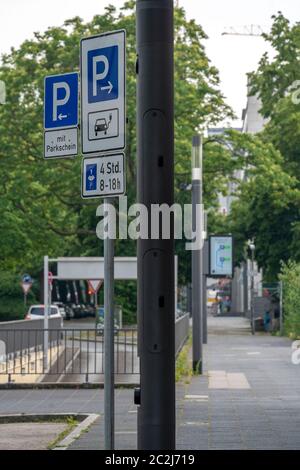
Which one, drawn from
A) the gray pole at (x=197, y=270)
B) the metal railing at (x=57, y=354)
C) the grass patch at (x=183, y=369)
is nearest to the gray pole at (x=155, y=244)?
the metal railing at (x=57, y=354)

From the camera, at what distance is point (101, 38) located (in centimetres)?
881

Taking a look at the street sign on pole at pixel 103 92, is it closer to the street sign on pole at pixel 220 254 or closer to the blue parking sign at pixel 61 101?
the blue parking sign at pixel 61 101

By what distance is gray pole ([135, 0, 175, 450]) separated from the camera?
8.49 metres

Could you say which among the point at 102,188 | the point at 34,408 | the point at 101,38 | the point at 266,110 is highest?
the point at 266,110

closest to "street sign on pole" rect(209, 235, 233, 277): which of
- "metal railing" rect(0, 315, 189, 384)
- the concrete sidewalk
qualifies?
the concrete sidewalk

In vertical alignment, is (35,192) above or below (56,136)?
above

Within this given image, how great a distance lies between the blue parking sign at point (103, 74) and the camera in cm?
870

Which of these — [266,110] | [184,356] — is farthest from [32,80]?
[184,356]

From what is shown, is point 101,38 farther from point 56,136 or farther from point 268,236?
point 268,236

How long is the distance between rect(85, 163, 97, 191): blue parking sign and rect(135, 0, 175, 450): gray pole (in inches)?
14.4

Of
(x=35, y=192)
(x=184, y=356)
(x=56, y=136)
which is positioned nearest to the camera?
(x=56, y=136)

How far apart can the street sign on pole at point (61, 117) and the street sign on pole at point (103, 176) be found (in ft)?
1.66

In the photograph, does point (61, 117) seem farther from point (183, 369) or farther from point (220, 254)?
point (220, 254)
